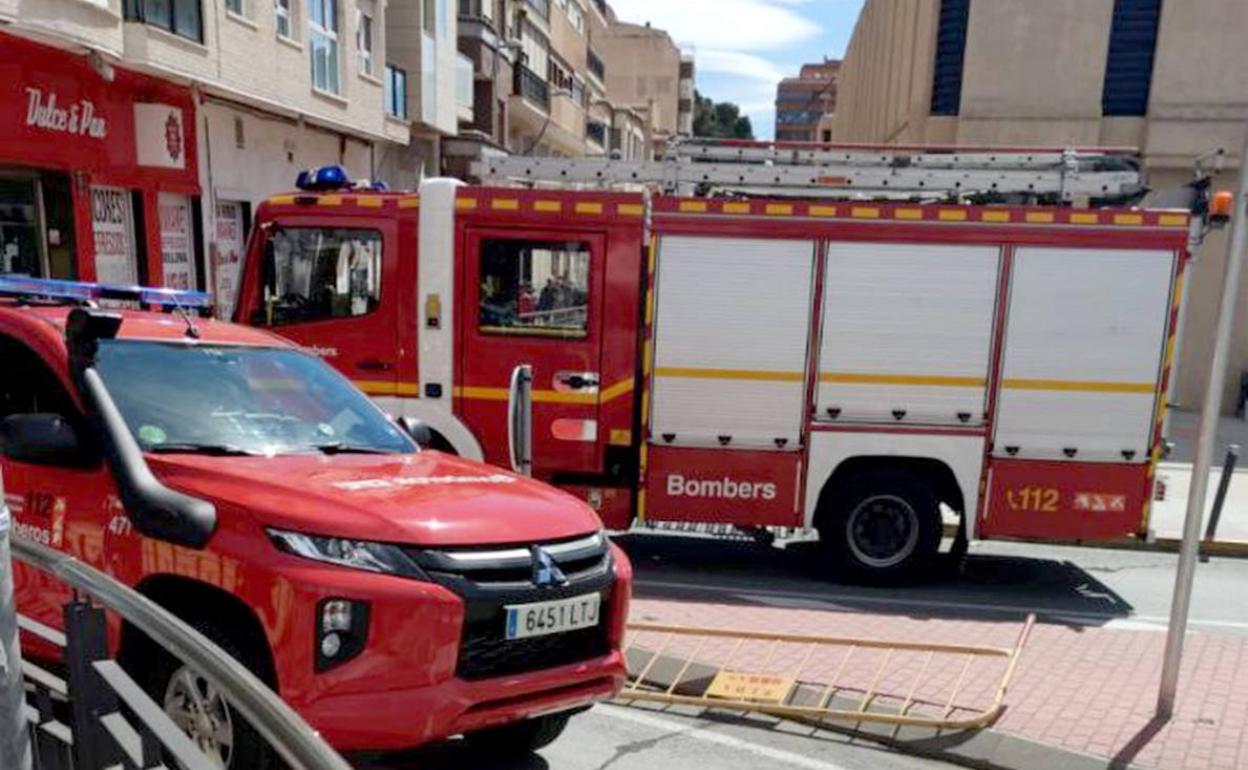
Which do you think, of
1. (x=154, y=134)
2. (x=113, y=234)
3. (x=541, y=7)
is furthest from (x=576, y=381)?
(x=541, y=7)

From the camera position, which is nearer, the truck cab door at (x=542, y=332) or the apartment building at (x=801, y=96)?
the truck cab door at (x=542, y=332)

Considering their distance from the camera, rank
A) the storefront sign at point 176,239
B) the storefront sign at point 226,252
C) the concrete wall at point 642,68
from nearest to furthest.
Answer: the storefront sign at point 176,239, the storefront sign at point 226,252, the concrete wall at point 642,68

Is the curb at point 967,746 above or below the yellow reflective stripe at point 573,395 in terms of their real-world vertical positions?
below

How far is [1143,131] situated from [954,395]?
44.2ft

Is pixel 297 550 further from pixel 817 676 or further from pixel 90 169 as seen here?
pixel 90 169

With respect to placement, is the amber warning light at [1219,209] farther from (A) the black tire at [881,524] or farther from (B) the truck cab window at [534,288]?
(B) the truck cab window at [534,288]

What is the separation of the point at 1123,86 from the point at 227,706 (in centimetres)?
1891

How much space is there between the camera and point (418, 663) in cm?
303

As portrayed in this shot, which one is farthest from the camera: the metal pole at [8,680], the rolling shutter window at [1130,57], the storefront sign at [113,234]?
the rolling shutter window at [1130,57]

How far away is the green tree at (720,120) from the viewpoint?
4783 inches

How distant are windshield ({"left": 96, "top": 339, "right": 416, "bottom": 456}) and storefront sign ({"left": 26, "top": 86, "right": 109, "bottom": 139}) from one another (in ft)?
28.1

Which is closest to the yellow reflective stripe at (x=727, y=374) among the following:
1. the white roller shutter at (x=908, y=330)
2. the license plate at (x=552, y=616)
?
the white roller shutter at (x=908, y=330)

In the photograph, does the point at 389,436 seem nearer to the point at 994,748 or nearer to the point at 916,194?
the point at 994,748

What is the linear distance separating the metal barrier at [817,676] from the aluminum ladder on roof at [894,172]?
11.7 feet
